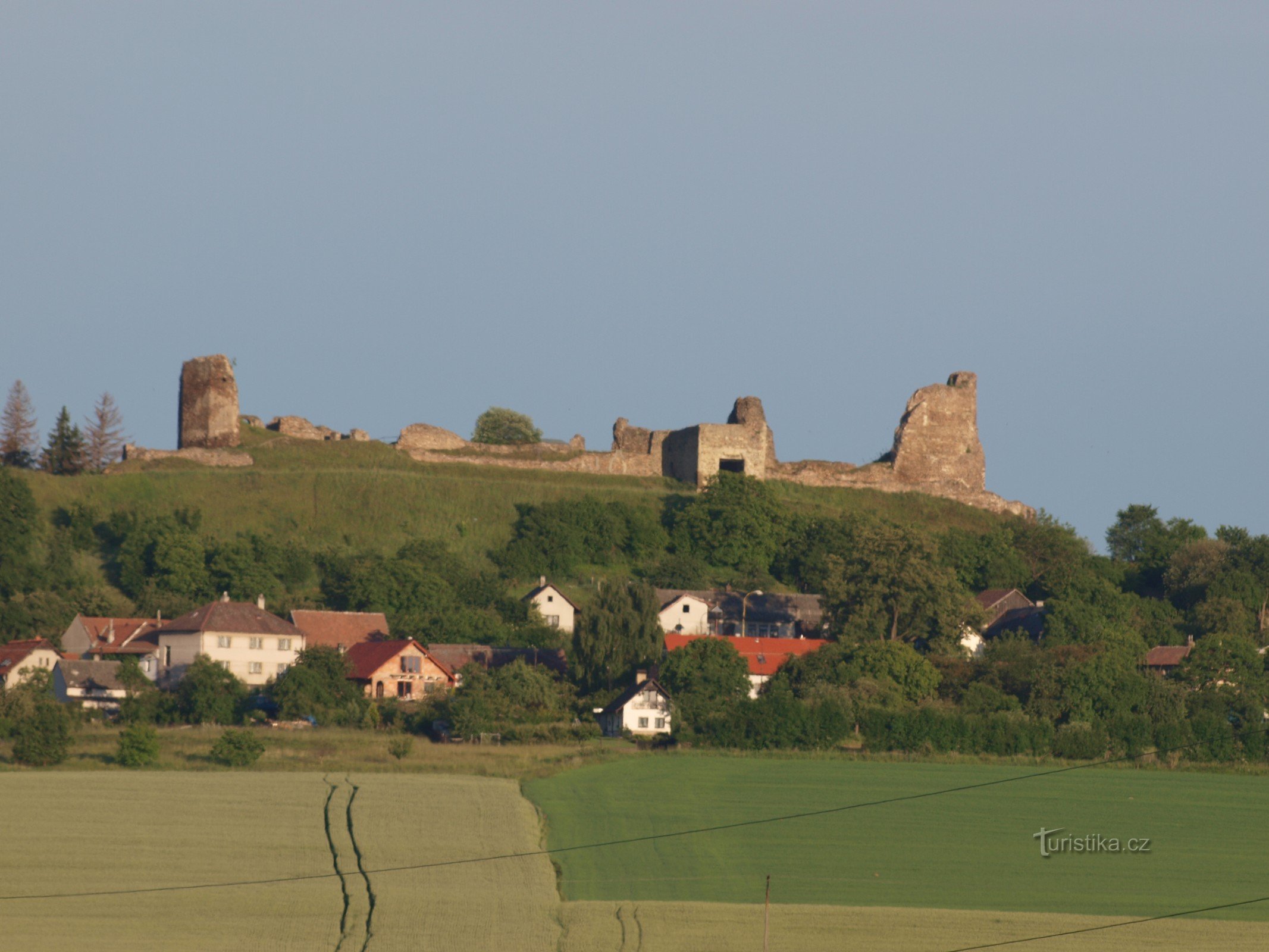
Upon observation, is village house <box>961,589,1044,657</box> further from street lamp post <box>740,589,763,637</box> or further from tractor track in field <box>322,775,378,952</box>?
tractor track in field <box>322,775,378,952</box>

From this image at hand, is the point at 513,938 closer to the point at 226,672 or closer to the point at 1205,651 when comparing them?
the point at 226,672

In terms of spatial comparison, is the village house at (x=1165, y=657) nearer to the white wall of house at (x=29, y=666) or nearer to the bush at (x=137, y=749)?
the bush at (x=137, y=749)

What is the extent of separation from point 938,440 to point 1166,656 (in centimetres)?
2342

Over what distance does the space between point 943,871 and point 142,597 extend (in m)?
38.9

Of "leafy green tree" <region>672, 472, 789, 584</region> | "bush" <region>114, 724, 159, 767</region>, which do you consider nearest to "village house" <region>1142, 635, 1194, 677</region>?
"leafy green tree" <region>672, 472, 789, 584</region>

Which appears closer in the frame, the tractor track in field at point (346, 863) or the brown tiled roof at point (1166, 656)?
the tractor track in field at point (346, 863)

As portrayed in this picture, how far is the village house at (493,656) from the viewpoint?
5544cm

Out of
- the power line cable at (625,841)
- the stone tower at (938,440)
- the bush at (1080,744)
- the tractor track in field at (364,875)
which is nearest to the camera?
the tractor track in field at (364,875)

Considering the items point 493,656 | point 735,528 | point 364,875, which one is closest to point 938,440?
point 735,528

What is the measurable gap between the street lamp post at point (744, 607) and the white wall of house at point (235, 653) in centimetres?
1541

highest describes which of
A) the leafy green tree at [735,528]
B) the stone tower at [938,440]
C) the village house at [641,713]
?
the stone tower at [938,440]

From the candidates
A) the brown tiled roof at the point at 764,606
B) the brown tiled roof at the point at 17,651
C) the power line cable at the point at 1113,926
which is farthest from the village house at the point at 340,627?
the power line cable at the point at 1113,926

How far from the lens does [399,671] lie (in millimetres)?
54500

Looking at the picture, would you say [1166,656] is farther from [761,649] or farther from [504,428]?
[504,428]
